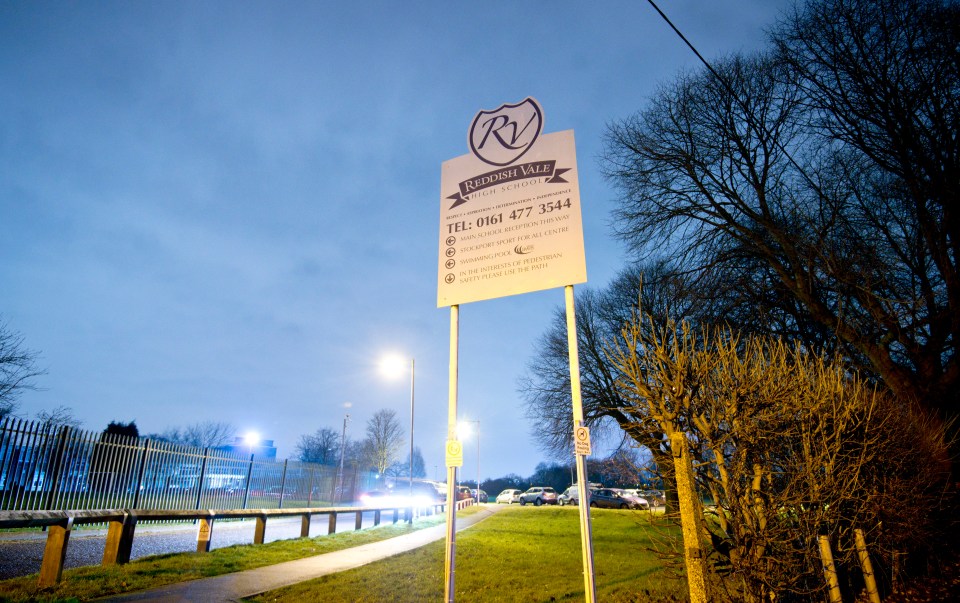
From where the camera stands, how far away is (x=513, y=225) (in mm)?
6254

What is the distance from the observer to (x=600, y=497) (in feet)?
118

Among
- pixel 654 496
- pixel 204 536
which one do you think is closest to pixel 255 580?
pixel 204 536

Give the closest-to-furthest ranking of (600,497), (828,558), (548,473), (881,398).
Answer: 1. (828,558)
2. (881,398)
3. (600,497)
4. (548,473)

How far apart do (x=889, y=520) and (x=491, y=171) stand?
6.74 meters

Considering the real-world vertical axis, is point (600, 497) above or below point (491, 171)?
below

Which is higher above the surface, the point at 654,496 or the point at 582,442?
the point at 582,442

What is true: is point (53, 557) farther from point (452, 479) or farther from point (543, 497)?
point (543, 497)

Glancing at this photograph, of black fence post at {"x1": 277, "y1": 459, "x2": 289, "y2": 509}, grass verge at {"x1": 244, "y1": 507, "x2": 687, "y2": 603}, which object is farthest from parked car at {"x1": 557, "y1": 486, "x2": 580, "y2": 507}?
black fence post at {"x1": 277, "y1": 459, "x2": 289, "y2": 509}

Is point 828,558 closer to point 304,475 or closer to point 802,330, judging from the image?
point 802,330

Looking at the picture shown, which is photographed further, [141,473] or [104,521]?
[141,473]

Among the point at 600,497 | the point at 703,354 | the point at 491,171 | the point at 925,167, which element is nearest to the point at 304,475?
the point at 491,171

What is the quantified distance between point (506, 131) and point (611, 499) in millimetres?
34490

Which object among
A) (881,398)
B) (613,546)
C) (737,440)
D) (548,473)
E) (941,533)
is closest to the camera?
(737,440)

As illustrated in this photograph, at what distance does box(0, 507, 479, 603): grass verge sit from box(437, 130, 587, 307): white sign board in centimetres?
500
